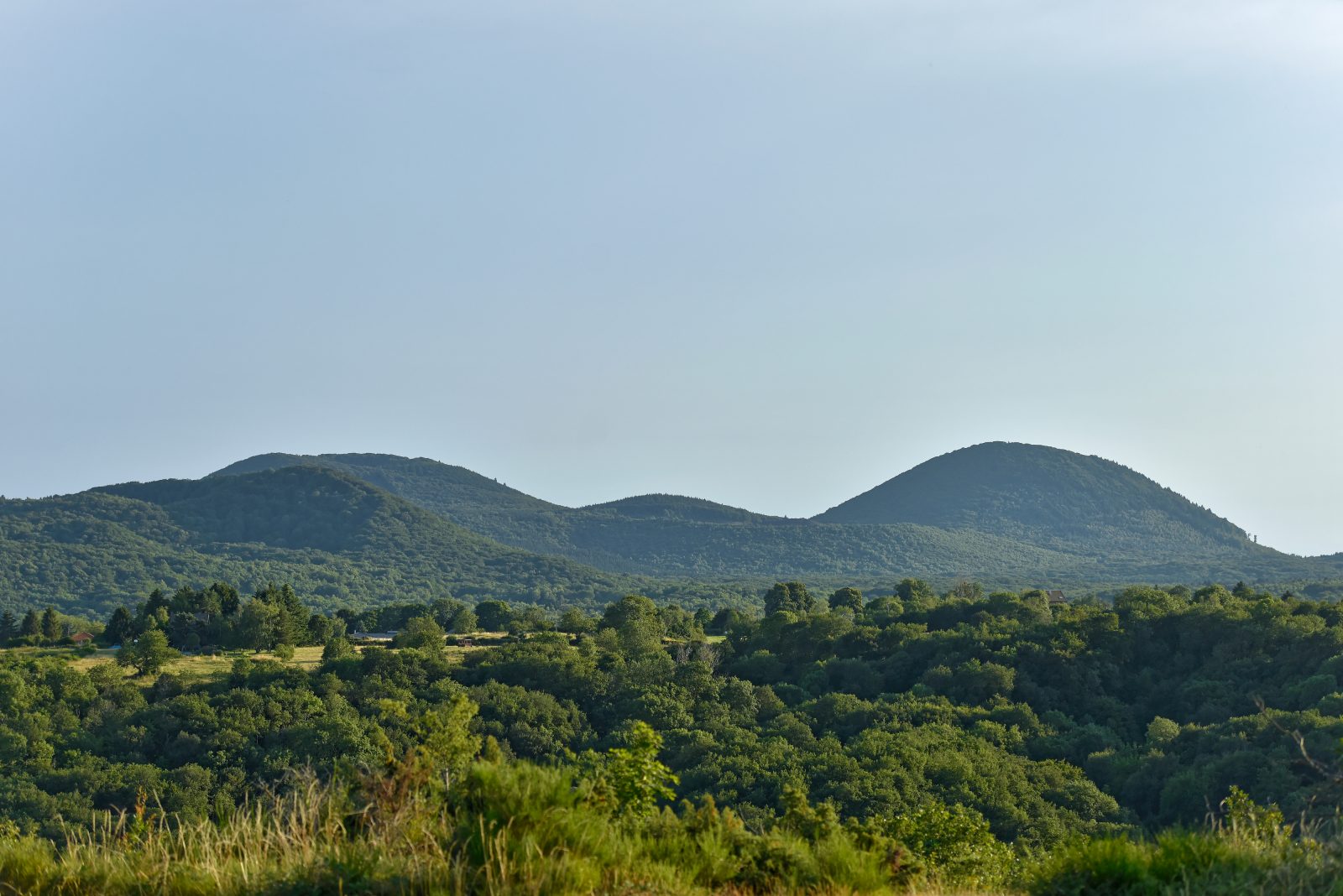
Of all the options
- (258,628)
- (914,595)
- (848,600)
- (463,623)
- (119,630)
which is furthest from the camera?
(848,600)

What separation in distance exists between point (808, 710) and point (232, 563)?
14574 cm

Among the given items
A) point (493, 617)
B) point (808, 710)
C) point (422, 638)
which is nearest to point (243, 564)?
point (493, 617)

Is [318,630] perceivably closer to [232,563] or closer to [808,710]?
[808,710]

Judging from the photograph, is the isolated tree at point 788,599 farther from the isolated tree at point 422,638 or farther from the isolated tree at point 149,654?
the isolated tree at point 149,654

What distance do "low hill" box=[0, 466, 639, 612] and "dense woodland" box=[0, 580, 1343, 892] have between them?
300 feet

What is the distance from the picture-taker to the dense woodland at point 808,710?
106ft

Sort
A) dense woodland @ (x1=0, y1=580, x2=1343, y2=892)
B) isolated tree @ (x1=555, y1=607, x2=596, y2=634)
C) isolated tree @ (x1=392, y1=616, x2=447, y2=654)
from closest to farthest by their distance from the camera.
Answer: dense woodland @ (x1=0, y1=580, x2=1343, y2=892) → isolated tree @ (x1=392, y1=616, x2=447, y2=654) → isolated tree @ (x1=555, y1=607, x2=596, y2=634)

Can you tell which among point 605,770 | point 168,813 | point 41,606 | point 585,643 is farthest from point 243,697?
point 41,606

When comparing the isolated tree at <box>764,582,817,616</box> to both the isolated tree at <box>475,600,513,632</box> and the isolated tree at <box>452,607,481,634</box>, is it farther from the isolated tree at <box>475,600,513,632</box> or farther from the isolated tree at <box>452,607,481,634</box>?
the isolated tree at <box>452,607,481,634</box>

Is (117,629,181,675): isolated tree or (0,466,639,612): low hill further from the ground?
(0,466,639,612): low hill

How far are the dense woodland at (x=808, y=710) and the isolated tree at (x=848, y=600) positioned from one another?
13580 mm

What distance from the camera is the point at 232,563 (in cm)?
17150

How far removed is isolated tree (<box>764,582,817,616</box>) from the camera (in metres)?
76.9

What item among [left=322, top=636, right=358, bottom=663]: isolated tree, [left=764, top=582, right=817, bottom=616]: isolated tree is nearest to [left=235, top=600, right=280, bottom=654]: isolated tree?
[left=322, top=636, right=358, bottom=663]: isolated tree
